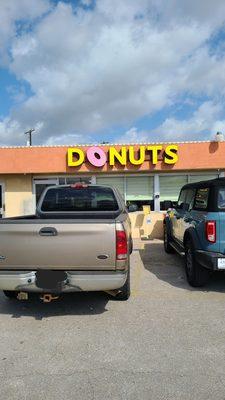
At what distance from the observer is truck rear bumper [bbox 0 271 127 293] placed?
5.25 meters

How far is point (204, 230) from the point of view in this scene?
6781 mm

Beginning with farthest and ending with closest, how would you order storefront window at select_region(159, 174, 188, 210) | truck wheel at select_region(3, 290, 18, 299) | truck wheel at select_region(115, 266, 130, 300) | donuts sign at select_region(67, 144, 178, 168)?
storefront window at select_region(159, 174, 188, 210) → donuts sign at select_region(67, 144, 178, 168) → truck wheel at select_region(3, 290, 18, 299) → truck wheel at select_region(115, 266, 130, 300)

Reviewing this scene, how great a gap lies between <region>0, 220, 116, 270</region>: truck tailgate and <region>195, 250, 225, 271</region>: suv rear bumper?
2074 millimetres

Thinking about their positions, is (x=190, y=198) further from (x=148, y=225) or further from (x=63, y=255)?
(x=148, y=225)

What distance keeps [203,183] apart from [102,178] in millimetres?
8755

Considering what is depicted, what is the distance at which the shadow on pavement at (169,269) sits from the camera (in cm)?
743

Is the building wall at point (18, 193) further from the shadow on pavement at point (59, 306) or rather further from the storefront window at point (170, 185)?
the shadow on pavement at point (59, 306)

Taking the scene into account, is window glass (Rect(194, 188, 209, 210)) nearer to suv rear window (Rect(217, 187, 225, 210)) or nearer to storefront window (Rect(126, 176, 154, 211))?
suv rear window (Rect(217, 187, 225, 210))

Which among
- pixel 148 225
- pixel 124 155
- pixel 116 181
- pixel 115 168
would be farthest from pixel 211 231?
pixel 116 181

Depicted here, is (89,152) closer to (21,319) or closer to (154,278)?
(154,278)

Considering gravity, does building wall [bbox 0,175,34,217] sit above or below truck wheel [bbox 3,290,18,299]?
above

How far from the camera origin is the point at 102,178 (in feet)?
52.6

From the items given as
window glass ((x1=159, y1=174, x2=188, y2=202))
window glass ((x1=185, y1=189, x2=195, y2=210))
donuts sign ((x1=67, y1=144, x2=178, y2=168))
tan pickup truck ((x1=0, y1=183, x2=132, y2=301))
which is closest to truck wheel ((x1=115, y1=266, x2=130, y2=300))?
tan pickup truck ((x1=0, y1=183, x2=132, y2=301))

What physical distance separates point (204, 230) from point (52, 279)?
110 inches
